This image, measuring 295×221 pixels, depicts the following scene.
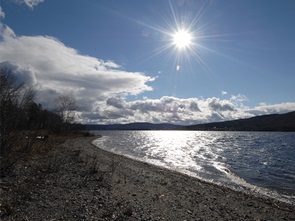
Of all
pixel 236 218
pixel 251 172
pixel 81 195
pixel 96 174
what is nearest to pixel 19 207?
pixel 81 195

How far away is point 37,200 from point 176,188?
1042 cm

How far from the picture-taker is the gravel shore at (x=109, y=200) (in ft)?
35.4

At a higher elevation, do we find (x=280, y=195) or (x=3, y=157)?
(x=3, y=157)

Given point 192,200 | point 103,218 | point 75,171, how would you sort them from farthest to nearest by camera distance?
point 75,171 → point 192,200 → point 103,218

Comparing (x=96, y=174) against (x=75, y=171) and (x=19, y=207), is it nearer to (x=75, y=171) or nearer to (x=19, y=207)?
(x=75, y=171)

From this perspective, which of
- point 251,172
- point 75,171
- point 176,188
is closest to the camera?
point 176,188

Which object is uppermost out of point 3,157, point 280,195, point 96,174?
point 3,157

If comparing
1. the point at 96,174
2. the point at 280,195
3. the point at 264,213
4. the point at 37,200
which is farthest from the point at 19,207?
the point at 280,195

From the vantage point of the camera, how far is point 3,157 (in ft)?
62.1

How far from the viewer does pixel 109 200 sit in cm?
1314

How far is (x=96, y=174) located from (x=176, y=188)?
21.6 ft

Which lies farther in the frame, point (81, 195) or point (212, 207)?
point (212, 207)

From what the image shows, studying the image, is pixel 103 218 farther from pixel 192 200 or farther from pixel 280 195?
pixel 280 195

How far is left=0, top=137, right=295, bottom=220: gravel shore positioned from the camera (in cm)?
1080
